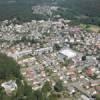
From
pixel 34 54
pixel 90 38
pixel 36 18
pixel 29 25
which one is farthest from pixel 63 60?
pixel 36 18

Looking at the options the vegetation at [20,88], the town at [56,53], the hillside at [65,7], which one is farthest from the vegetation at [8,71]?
the hillside at [65,7]

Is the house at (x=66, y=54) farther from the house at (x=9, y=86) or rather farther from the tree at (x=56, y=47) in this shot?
the house at (x=9, y=86)

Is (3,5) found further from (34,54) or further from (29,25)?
(34,54)

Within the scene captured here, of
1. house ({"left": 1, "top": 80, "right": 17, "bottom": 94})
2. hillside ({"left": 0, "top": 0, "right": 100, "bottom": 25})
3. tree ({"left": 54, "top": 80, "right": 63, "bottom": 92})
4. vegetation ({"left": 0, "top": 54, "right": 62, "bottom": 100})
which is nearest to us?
vegetation ({"left": 0, "top": 54, "right": 62, "bottom": 100})

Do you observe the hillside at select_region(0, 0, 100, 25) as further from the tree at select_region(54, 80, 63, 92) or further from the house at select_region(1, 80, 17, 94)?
the house at select_region(1, 80, 17, 94)

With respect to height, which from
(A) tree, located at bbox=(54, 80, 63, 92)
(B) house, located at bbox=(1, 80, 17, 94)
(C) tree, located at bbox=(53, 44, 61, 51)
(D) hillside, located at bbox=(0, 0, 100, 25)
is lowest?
(D) hillside, located at bbox=(0, 0, 100, 25)

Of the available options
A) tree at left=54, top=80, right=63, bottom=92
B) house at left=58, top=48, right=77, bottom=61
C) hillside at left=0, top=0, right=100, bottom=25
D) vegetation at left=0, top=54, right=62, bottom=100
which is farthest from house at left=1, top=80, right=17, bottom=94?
hillside at left=0, top=0, right=100, bottom=25

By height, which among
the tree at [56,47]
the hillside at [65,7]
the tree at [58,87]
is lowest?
the hillside at [65,7]

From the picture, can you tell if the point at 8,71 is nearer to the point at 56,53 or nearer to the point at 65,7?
the point at 56,53
